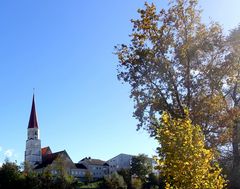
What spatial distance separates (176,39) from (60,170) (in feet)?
219

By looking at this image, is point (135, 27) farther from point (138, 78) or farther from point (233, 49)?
point (233, 49)

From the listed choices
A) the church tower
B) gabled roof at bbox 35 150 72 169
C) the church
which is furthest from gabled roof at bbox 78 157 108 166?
the church tower

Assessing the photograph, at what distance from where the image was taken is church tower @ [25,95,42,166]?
12688cm

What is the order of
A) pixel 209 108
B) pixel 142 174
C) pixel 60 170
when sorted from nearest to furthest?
pixel 209 108, pixel 60 170, pixel 142 174

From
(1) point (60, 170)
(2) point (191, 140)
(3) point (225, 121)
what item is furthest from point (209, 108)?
(1) point (60, 170)

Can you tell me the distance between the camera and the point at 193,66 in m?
25.3

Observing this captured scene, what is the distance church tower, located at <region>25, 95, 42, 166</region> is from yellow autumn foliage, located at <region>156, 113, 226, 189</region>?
11445 cm

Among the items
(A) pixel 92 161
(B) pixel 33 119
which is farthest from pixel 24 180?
(A) pixel 92 161

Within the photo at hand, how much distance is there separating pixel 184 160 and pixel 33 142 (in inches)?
4618

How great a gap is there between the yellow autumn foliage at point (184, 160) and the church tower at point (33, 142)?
114 meters

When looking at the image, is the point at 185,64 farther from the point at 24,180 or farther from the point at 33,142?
the point at 33,142

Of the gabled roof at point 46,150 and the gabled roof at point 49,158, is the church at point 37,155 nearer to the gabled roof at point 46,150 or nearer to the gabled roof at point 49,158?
the gabled roof at point 49,158

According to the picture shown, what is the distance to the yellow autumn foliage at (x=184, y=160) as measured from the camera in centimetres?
1459

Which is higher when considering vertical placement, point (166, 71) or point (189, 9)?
point (189, 9)
